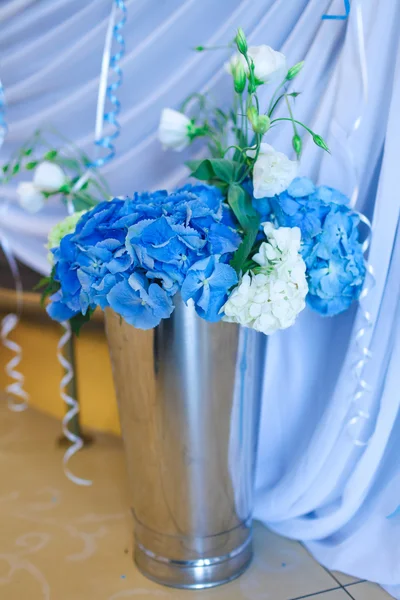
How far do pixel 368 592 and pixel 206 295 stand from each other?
0.59 meters

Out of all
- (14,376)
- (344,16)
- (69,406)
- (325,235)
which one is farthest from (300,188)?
(14,376)

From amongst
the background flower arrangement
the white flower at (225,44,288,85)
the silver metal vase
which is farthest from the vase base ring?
the white flower at (225,44,288,85)

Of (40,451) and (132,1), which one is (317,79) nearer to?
(132,1)

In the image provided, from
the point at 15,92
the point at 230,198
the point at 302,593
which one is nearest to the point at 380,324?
the point at 230,198

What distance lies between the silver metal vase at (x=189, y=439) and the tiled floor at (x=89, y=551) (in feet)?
0.14

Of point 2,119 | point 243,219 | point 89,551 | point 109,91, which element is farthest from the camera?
point 2,119

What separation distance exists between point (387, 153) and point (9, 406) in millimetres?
1309

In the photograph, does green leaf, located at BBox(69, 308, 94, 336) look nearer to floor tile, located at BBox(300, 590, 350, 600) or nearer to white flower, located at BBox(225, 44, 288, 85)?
white flower, located at BBox(225, 44, 288, 85)

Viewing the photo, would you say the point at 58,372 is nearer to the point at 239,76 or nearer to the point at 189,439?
the point at 189,439

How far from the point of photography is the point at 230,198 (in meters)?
0.92

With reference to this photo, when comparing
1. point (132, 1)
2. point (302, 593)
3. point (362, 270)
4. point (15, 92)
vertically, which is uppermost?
point (132, 1)

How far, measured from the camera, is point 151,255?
2.60ft

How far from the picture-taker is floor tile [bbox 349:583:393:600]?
1007mm

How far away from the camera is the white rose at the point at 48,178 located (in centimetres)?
118
